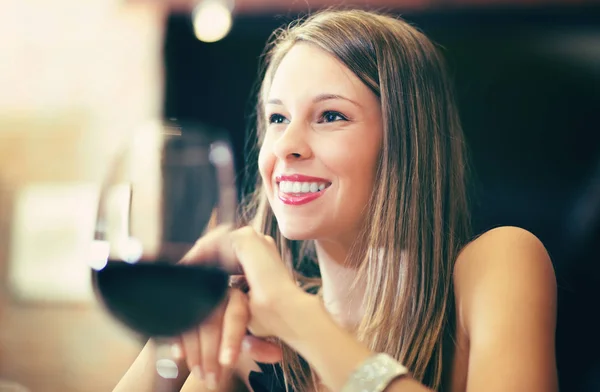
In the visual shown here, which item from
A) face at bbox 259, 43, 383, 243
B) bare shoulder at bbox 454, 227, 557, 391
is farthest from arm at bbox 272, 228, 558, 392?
face at bbox 259, 43, 383, 243

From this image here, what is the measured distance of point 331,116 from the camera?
506 millimetres

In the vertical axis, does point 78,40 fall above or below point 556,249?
above

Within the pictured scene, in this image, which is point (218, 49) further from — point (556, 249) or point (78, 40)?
point (556, 249)

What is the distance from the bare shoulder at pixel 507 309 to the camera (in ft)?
1.36

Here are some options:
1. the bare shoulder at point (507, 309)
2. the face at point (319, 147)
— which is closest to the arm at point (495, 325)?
the bare shoulder at point (507, 309)

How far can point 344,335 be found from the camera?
0.40m

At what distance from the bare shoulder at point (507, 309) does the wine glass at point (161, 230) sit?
0.64ft

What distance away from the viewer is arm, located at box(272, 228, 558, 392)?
0.40 meters

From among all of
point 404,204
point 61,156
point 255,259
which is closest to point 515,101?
point 404,204

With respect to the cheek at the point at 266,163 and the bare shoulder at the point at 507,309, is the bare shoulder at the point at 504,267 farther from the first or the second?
the cheek at the point at 266,163

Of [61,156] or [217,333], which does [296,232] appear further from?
[61,156]

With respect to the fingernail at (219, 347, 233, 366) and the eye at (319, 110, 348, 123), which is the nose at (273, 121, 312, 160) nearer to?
the eye at (319, 110, 348, 123)

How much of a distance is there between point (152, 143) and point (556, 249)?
390mm

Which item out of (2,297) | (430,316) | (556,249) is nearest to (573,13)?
(556,249)
